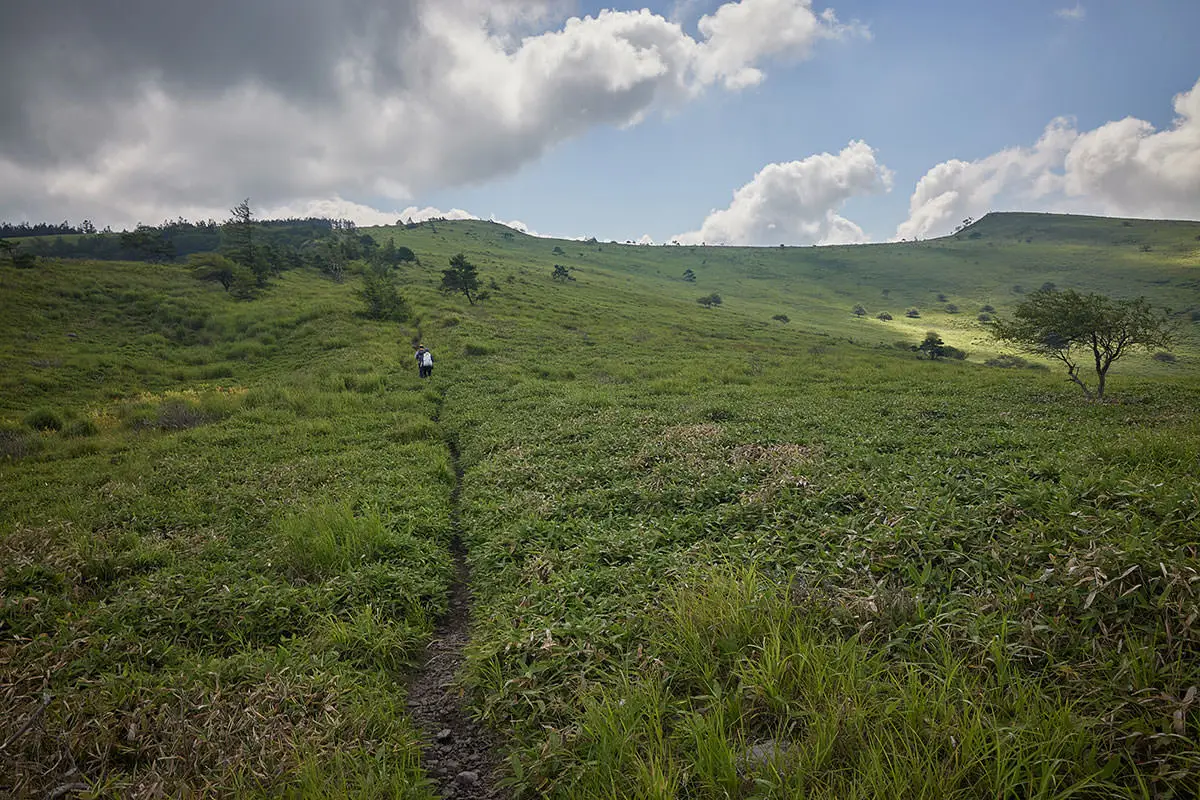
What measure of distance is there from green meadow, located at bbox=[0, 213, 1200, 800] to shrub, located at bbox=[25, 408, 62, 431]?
118mm

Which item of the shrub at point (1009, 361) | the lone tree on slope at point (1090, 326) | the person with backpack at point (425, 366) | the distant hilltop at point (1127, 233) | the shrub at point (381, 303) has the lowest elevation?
the shrub at point (1009, 361)

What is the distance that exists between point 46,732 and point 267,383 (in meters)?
25.6

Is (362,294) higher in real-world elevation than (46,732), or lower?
higher

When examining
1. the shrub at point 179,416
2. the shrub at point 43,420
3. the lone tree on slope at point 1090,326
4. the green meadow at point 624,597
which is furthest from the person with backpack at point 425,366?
the lone tree on slope at point 1090,326

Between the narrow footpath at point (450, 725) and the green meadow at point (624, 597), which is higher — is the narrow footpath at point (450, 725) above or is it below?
below

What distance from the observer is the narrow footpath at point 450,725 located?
5.07 metres

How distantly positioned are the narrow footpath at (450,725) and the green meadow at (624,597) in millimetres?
230

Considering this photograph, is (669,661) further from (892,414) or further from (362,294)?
(362,294)

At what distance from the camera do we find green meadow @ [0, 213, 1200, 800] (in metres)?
4.23

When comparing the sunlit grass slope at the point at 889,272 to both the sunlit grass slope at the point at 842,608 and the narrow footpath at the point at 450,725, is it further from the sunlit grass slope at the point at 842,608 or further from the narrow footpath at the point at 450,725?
the narrow footpath at the point at 450,725

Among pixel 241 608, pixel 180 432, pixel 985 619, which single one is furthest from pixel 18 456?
pixel 985 619

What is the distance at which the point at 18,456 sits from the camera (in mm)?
16156

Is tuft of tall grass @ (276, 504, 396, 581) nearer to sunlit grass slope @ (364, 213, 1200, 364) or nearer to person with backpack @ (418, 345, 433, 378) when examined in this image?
person with backpack @ (418, 345, 433, 378)

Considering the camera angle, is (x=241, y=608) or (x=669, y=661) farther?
(x=241, y=608)
